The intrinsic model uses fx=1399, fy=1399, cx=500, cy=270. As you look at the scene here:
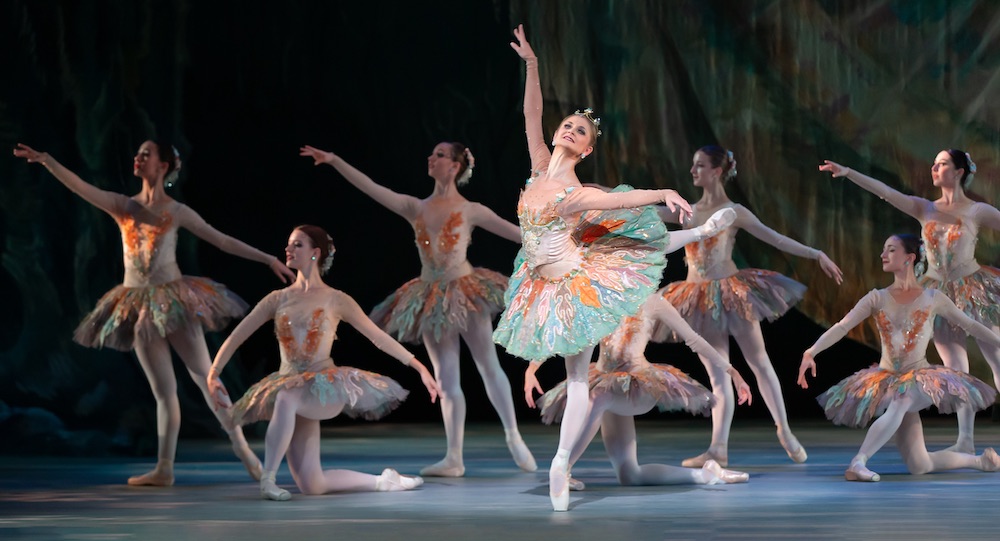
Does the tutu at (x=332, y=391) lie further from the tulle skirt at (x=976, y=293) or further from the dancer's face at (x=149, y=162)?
the tulle skirt at (x=976, y=293)

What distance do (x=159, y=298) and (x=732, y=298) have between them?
2.16 m

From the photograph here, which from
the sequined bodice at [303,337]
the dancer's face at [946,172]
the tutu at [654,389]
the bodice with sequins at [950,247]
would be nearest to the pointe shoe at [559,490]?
the tutu at [654,389]

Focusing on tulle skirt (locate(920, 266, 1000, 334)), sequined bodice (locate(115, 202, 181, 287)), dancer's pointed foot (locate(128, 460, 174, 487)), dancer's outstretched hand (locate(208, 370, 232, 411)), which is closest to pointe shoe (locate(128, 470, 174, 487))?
dancer's pointed foot (locate(128, 460, 174, 487))

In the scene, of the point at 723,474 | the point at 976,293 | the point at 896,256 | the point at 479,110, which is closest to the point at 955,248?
the point at 976,293

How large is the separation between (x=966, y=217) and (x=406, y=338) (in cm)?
226

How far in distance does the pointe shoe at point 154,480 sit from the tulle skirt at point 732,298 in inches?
77.5

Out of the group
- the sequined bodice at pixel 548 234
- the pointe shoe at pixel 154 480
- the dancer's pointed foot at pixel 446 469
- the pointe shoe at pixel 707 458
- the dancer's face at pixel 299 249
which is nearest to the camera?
the sequined bodice at pixel 548 234

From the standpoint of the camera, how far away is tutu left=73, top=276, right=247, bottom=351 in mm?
5109

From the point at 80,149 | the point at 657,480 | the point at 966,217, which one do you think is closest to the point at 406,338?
the point at 657,480

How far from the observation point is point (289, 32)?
303 inches

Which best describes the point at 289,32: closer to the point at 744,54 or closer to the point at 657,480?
the point at 744,54

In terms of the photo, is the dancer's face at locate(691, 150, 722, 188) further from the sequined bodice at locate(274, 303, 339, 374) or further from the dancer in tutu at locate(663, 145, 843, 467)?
the sequined bodice at locate(274, 303, 339, 374)

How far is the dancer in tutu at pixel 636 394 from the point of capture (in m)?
4.44

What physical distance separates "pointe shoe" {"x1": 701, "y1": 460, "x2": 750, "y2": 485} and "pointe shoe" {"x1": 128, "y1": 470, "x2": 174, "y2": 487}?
1910mm
